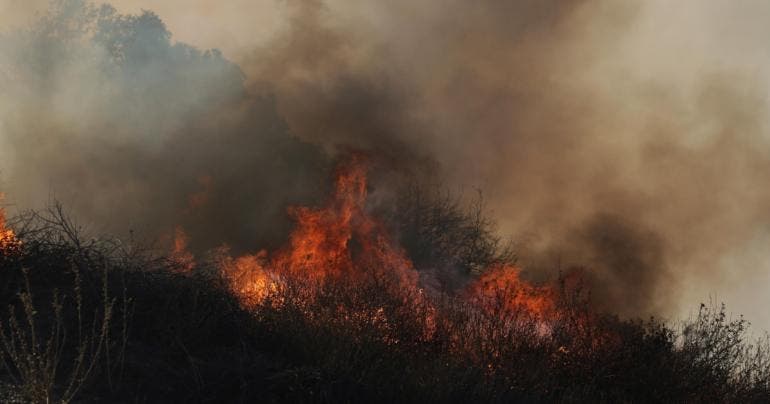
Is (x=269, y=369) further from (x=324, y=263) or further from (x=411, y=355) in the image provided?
(x=324, y=263)

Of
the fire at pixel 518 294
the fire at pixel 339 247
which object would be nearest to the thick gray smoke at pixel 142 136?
the fire at pixel 339 247

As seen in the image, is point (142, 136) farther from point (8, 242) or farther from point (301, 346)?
point (301, 346)

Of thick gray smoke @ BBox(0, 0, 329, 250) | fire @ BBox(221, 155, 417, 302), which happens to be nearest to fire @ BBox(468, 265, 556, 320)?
fire @ BBox(221, 155, 417, 302)

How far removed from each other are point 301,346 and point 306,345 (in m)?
0.07

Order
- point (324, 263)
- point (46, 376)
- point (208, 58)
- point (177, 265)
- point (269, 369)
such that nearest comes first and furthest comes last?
point (46, 376) < point (269, 369) < point (177, 265) < point (324, 263) < point (208, 58)

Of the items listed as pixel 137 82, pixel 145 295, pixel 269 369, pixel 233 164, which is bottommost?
pixel 269 369

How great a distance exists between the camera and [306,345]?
34.5ft

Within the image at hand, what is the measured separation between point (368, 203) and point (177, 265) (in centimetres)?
1267

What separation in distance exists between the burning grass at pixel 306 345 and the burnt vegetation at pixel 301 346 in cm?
3

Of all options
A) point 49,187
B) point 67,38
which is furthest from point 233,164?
point 67,38

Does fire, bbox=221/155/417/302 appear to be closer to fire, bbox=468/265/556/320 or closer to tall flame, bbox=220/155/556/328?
tall flame, bbox=220/155/556/328

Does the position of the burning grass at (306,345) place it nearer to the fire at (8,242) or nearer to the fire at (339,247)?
the fire at (8,242)

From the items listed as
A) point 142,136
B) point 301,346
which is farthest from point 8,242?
point 142,136

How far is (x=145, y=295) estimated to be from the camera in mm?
10891
